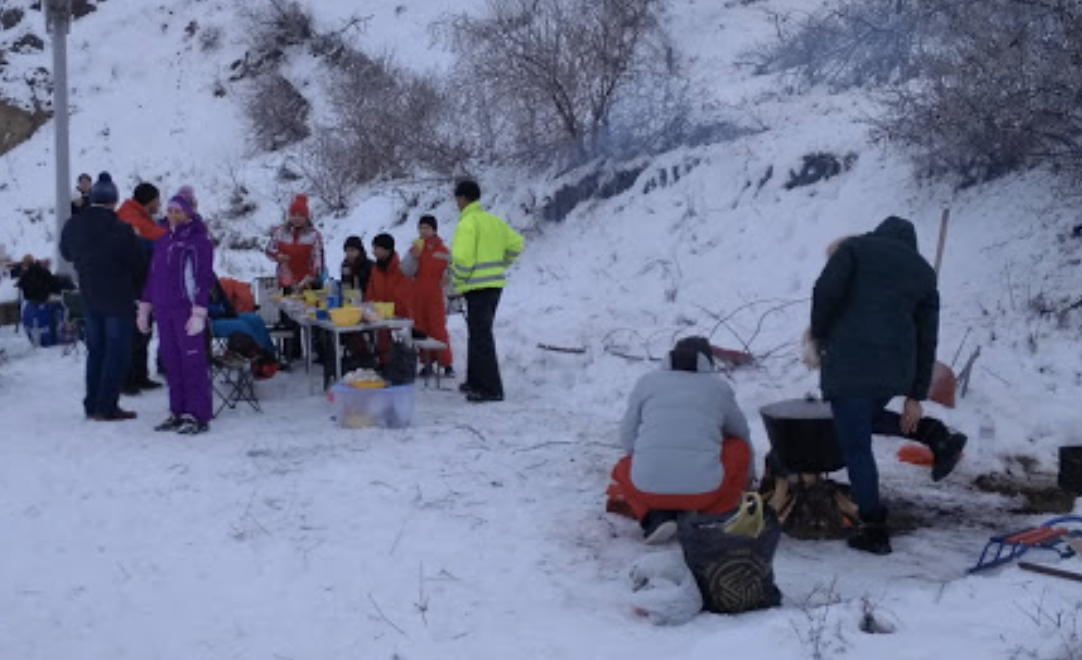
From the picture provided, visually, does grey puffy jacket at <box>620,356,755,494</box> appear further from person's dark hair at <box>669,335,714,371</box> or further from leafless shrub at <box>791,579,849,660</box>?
leafless shrub at <box>791,579,849,660</box>

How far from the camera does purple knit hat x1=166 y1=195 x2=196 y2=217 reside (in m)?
7.83

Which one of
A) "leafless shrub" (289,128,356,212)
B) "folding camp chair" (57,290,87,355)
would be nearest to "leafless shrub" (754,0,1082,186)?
"folding camp chair" (57,290,87,355)

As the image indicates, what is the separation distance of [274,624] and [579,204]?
10.3m

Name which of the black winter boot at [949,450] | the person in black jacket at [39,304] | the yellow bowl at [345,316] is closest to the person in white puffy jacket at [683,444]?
the black winter boot at [949,450]

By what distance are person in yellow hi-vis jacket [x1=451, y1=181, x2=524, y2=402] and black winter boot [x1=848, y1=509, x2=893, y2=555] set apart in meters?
4.07

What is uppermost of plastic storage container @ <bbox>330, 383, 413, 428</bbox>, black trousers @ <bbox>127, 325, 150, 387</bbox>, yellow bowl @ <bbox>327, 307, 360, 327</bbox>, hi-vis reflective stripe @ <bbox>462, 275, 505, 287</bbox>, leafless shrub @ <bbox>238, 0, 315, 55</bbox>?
leafless shrub @ <bbox>238, 0, 315, 55</bbox>

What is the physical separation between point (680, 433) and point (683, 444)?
0.20 feet

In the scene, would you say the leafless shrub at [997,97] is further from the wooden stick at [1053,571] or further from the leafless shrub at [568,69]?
the wooden stick at [1053,571]

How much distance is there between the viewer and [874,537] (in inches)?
217

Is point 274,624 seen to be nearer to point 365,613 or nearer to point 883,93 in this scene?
point 365,613

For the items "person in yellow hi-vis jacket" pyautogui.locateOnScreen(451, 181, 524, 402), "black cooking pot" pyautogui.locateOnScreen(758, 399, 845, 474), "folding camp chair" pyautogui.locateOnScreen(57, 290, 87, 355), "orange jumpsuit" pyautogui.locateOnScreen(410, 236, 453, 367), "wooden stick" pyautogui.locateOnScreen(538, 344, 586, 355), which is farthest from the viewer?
"folding camp chair" pyautogui.locateOnScreen(57, 290, 87, 355)

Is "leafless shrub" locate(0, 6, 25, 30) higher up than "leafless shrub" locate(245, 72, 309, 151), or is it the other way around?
"leafless shrub" locate(0, 6, 25, 30)

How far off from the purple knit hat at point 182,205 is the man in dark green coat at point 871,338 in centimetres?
469

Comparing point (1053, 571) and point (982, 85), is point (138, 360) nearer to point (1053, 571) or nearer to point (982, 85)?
point (1053, 571)
